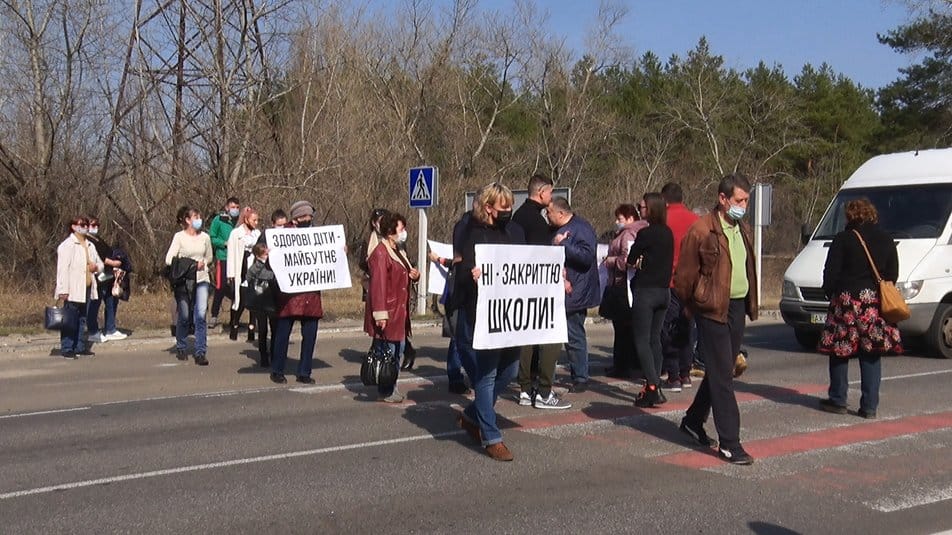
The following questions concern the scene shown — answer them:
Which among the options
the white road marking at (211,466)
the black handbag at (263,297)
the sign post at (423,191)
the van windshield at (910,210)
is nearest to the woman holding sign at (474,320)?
the white road marking at (211,466)

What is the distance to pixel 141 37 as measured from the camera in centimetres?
2311

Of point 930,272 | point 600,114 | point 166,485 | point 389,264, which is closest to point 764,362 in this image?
point 930,272

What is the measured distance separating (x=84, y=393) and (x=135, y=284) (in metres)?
12.3

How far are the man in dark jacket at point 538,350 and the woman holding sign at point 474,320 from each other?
1737 mm

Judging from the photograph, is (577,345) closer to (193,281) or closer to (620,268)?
(620,268)

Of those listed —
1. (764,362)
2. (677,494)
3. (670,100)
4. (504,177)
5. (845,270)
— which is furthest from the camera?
(670,100)

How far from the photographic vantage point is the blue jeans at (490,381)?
8.14 metres

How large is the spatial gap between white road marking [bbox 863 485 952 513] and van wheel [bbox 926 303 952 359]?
785cm

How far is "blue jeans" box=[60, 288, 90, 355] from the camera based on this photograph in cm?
1416

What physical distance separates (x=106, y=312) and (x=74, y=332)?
1.61 meters

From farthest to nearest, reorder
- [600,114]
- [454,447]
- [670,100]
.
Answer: [670,100]
[600,114]
[454,447]

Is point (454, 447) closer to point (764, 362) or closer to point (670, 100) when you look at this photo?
point (764, 362)

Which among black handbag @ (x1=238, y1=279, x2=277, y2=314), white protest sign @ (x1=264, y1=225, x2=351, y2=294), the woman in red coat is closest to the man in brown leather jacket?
the woman in red coat

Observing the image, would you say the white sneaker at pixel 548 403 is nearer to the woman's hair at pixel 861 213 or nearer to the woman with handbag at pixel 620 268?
the woman with handbag at pixel 620 268
